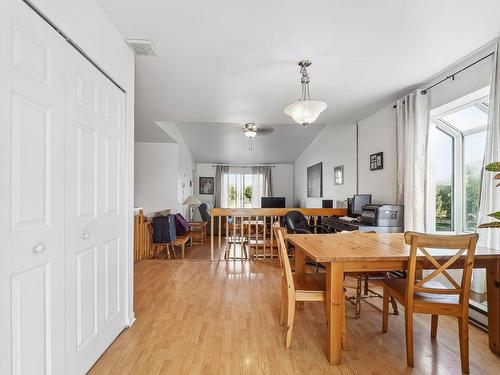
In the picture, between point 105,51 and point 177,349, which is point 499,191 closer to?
point 177,349

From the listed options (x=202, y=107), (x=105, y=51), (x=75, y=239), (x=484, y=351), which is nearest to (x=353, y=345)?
(x=484, y=351)

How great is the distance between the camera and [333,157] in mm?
5883

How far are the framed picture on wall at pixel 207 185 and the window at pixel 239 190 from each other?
1.94 ft

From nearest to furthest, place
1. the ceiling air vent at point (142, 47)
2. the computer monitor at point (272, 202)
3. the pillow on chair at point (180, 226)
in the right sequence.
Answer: the ceiling air vent at point (142, 47) < the pillow on chair at point (180, 226) < the computer monitor at point (272, 202)

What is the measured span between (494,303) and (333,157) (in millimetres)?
4232

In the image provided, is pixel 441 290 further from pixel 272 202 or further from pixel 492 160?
pixel 272 202

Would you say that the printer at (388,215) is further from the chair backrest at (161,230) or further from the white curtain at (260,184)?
the white curtain at (260,184)

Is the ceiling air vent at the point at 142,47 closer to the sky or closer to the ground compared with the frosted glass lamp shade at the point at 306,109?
closer to the sky

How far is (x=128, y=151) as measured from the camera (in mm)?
2301

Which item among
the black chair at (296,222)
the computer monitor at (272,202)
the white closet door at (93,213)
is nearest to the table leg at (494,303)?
the black chair at (296,222)

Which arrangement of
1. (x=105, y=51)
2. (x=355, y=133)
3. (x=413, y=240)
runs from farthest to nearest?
1. (x=355, y=133)
2. (x=105, y=51)
3. (x=413, y=240)

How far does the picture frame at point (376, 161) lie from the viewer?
→ 3.99 metres

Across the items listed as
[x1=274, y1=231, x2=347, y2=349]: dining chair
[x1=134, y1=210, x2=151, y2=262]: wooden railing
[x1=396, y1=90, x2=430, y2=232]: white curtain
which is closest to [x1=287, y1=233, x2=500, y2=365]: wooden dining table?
[x1=274, y1=231, x2=347, y2=349]: dining chair

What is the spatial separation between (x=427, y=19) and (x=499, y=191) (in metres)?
1.45
